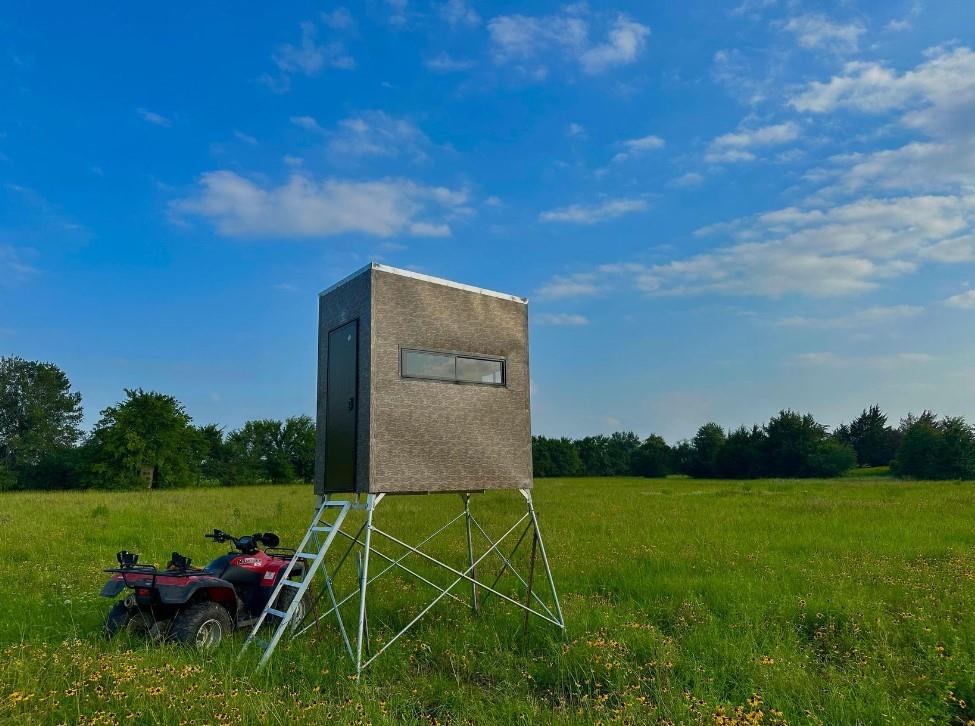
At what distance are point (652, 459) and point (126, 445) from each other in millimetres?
54946

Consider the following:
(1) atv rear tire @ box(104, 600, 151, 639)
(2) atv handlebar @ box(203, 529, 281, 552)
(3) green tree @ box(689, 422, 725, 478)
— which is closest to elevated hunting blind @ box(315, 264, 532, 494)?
(2) atv handlebar @ box(203, 529, 281, 552)

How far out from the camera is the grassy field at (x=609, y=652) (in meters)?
5.37

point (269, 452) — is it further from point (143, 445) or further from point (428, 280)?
point (428, 280)

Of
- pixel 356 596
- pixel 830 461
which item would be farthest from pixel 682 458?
pixel 356 596

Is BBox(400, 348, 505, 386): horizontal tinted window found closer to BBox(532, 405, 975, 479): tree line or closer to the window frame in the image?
the window frame

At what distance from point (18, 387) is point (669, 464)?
2752 inches

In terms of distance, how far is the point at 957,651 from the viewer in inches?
263

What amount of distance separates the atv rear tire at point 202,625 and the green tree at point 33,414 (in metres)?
59.4

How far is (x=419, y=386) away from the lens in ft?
25.9

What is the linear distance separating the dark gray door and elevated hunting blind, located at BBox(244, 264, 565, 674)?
1 centimetres

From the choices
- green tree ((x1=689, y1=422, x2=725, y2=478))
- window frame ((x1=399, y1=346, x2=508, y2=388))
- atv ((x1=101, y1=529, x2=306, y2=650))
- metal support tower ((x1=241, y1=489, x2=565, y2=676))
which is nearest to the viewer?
metal support tower ((x1=241, y1=489, x2=565, y2=676))

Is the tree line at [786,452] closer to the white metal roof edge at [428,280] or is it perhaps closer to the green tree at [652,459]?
the green tree at [652,459]

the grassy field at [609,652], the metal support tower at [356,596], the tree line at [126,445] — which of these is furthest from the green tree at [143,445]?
the metal support tower at [356,596]

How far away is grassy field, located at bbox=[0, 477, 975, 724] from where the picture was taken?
5.37 metres
